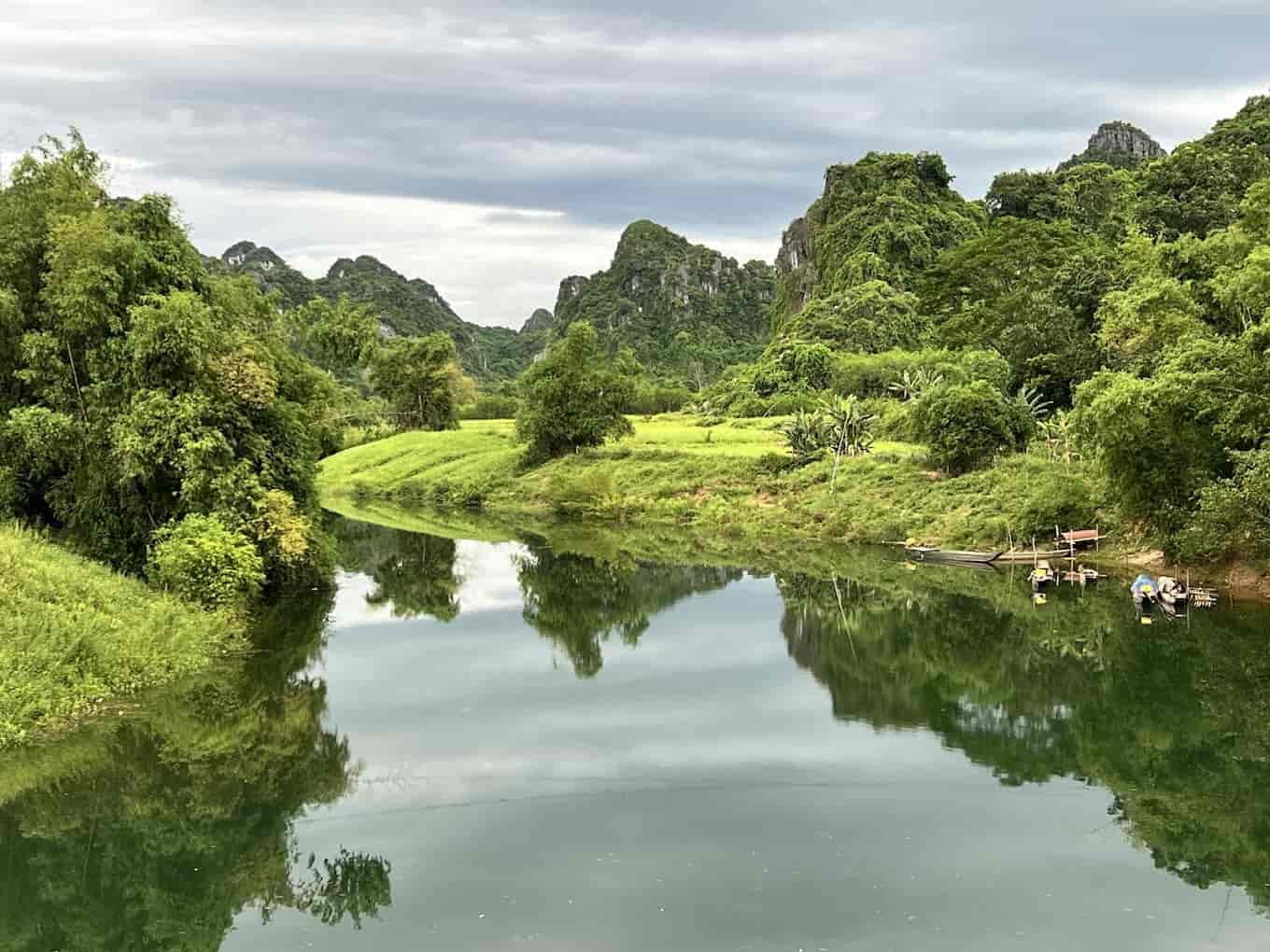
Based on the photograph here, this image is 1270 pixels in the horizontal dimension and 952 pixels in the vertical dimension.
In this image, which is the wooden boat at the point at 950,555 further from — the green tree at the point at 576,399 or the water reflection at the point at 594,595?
the green tree at the point at 576,399

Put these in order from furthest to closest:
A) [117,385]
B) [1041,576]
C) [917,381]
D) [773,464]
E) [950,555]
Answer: [917,381], [773,464], [950,555], [1041,576], [117,385]

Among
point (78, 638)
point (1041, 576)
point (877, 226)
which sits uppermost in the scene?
point (877, 226)

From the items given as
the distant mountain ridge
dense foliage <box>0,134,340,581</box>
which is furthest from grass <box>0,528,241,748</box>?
the distant mountain ridge

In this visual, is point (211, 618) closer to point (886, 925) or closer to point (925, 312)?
point (886, 925)

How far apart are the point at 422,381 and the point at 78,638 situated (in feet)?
189

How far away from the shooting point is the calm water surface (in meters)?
11.4

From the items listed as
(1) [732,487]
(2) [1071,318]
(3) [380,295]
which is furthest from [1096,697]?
(3) [380,295]

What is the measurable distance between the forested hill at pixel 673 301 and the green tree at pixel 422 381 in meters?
64.0

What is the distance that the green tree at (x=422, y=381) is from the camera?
73.8m

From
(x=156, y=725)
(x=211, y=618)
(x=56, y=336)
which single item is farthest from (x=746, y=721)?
(x=56, y=336)

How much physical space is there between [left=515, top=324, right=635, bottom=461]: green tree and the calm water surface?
93.5ft

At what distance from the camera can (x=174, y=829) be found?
13.8 m

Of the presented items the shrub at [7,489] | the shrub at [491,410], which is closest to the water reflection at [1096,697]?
the shrub at [7,489]

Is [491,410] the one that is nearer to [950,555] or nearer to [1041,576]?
[950,555]
